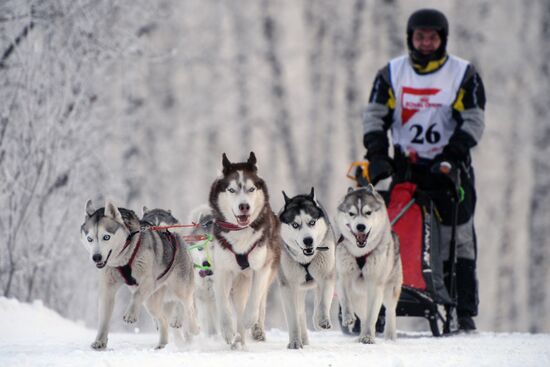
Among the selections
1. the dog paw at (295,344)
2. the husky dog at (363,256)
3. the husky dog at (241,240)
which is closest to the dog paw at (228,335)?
the husky dog at (241,240)

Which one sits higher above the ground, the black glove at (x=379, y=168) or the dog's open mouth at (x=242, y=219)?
the black glove at (x=379, y=168)

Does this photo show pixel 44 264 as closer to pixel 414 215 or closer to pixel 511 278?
pixel 414 215

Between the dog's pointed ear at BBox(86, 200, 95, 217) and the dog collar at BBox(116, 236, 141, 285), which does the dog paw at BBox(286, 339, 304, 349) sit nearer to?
the dog collar at BBox(116, 236, 141, 285)

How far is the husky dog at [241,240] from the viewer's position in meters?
5.23

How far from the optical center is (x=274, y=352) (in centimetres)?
514

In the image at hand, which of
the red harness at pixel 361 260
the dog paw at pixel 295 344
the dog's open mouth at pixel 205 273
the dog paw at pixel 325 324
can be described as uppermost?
the red harness at pixel 361 260

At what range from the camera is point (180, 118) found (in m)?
22.3

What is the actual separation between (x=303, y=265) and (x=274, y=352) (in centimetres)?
61

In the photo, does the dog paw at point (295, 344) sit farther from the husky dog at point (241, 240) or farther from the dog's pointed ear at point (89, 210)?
the dog's pointed ear at point (89, 210)

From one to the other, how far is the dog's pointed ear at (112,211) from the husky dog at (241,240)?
1.63ft

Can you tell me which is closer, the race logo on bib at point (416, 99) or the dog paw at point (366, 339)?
the dog paw at point (366, 339)

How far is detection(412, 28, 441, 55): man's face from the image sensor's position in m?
7.17

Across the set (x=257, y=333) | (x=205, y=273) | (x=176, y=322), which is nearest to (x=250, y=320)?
(x=257, y=333)

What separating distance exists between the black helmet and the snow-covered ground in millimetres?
1917
